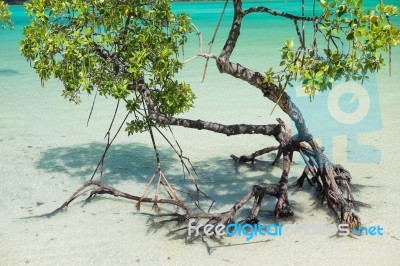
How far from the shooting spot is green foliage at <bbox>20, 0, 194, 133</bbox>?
9.52 ft

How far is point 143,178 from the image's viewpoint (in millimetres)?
3842

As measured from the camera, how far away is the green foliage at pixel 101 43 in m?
2.90

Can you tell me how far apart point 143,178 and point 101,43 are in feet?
3.83

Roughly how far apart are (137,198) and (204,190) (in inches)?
20.7

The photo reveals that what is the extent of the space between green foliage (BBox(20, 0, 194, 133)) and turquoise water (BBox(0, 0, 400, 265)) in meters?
0.77

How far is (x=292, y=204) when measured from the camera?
328cm

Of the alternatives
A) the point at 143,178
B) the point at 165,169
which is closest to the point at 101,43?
the point at 143,178

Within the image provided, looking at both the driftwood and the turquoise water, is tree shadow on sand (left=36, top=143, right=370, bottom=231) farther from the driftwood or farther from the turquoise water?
the driftwood

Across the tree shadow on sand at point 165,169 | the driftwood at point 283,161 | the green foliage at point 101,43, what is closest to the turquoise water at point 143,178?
the tree shadow on sand at point 165,169

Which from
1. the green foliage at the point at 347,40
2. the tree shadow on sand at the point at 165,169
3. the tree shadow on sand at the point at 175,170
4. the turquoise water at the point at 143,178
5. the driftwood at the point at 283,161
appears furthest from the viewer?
the tree shadow on sand at the point at 165,169

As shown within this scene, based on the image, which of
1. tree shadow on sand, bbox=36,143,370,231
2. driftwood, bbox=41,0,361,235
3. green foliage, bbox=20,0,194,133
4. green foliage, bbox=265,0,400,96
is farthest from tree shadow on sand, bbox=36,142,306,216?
green foliage, bbox=265,0,400,96

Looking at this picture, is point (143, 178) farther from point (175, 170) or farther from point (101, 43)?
point (101, 43)

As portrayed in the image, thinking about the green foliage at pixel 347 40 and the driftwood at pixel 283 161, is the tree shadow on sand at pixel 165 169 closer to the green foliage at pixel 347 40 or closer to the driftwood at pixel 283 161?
the driftwood at pixel 283 161

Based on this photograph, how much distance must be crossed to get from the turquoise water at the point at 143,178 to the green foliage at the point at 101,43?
766 millimetres
